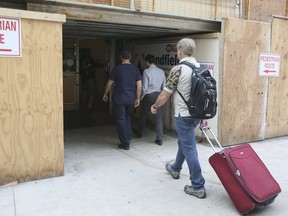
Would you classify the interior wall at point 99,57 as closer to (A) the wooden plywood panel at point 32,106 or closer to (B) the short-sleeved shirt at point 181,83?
(A) the wooden plywood panel at point 32,106

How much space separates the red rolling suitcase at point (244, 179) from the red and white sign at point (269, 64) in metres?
3.23

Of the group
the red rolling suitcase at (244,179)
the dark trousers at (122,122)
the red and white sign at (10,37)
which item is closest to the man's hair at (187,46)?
the red rolling suitcase at (244,179)

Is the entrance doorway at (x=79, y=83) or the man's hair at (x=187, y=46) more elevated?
the man's hair at (x=187, y=46)

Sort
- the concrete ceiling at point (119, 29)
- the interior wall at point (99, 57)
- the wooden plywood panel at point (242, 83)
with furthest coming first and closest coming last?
the interior wall at point (99, 57), the wooden plywood panel at point (242, 83), the concrete ceiling at point (119, 29)

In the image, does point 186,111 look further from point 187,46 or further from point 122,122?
point 122,122

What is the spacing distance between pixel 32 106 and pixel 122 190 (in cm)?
153

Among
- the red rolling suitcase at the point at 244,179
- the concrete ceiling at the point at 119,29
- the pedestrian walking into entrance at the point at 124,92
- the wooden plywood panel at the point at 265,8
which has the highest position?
the wooden plywood panel at the point at 265,8

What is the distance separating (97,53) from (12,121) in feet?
28.5

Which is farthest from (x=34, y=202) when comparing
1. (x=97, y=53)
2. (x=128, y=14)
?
(x=97, y=53)

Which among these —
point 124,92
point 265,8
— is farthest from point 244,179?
point 265,8

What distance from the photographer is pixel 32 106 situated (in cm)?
428

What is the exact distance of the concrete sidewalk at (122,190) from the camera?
3.75m

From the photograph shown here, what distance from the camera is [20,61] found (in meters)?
4.15

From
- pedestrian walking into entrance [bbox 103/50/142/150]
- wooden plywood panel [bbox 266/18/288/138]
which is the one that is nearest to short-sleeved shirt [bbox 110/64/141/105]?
pedestrian walking into entrance [bbox 103/50/142/150]
